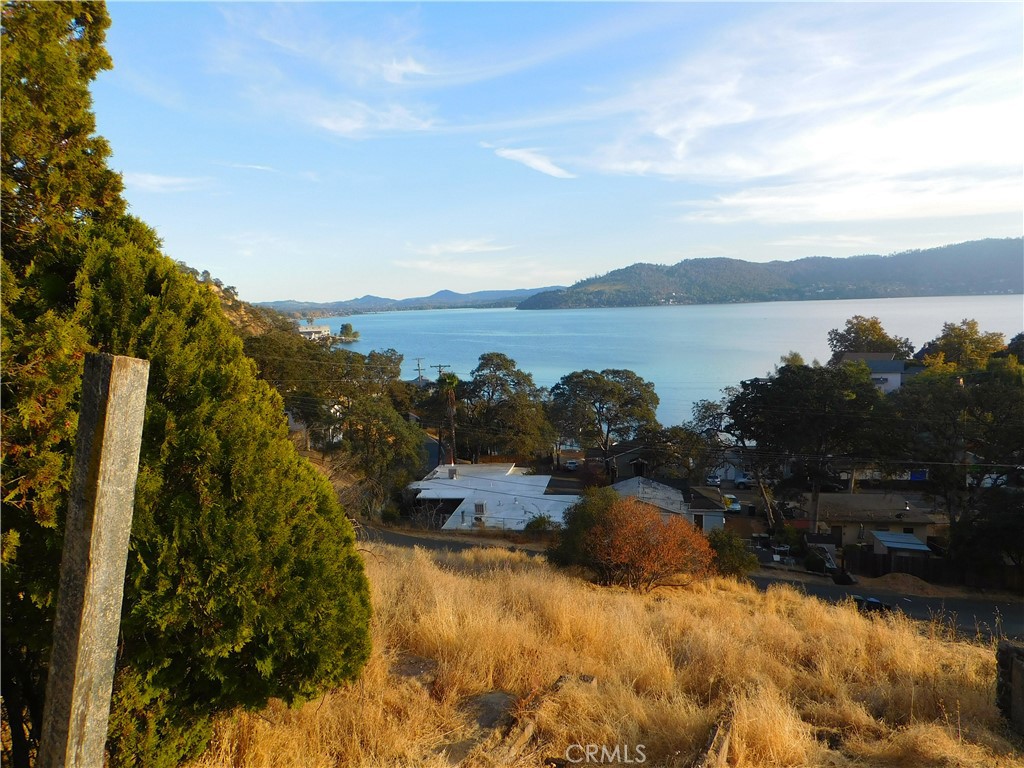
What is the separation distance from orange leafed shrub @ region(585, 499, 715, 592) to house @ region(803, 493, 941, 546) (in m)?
16.1

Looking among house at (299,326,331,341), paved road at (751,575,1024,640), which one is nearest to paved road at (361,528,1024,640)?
paved road at (751,575,1024,640)

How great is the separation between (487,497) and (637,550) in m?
16.8

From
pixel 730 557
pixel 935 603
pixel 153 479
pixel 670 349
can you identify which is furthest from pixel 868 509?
pixel 670 349

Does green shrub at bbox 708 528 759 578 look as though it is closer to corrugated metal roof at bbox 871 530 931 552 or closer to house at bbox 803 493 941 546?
corrugated metal roof at bbox 871 530 931 552

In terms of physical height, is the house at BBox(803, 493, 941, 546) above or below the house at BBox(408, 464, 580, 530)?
above

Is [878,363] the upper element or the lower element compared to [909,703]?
upper

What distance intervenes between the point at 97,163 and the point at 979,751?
573cm

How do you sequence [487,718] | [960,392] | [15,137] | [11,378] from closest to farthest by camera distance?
[11,378] → [15,137] → [487,718] → [960,392]

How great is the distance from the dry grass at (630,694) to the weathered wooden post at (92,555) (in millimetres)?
1559

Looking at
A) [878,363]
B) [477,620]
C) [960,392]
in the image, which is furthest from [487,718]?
[878,363]

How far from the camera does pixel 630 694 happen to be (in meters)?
4.11

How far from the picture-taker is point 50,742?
5.84ft

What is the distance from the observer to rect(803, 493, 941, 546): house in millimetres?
26703

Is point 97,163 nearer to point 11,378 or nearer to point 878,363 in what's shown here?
point 11,378
